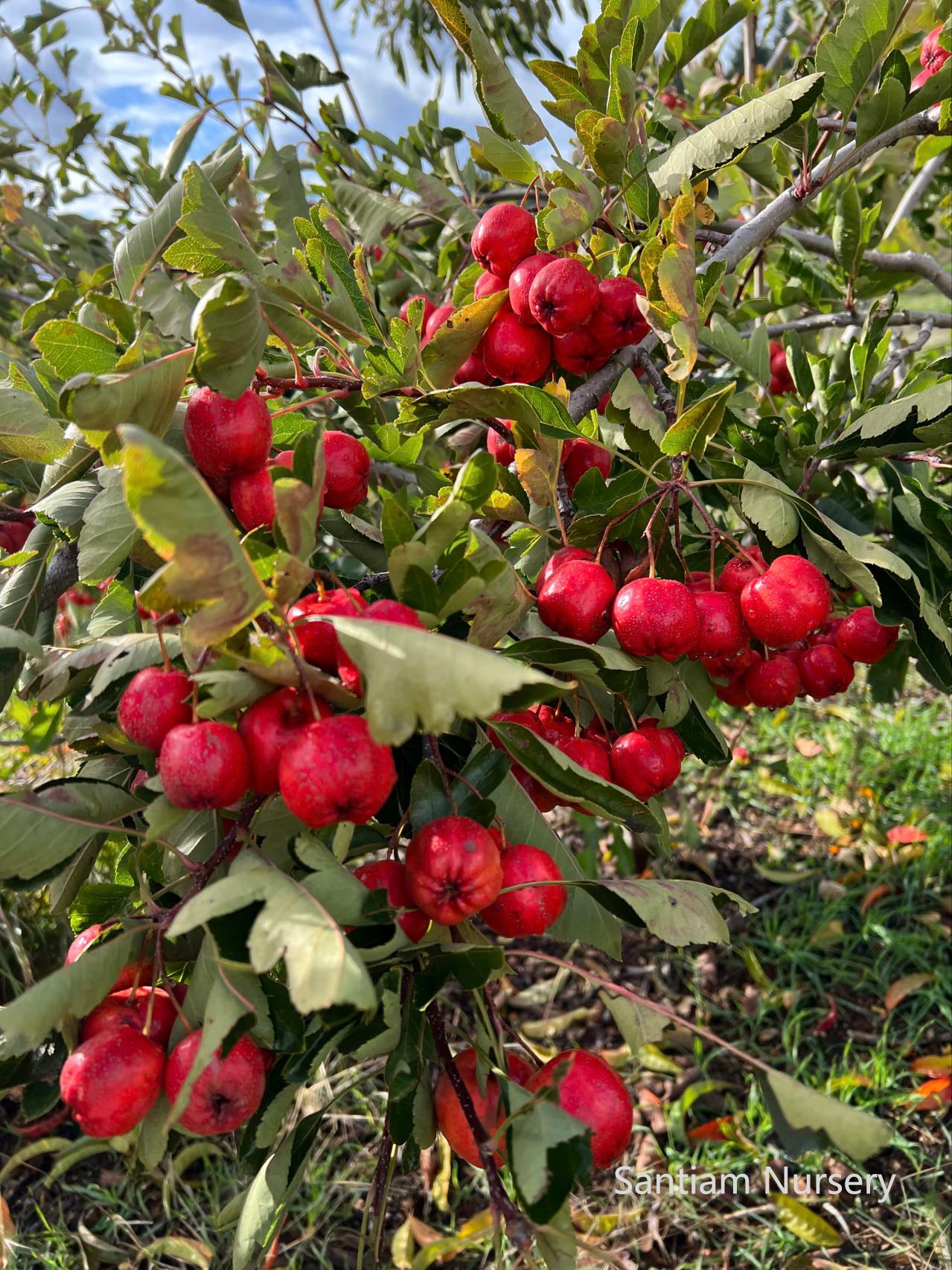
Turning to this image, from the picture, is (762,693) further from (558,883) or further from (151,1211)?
(151,1211)

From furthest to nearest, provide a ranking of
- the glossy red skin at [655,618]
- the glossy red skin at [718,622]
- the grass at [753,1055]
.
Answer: the grass at [753,1055], the glossy red skin at [718,622], the glossy red skin at [655,618]

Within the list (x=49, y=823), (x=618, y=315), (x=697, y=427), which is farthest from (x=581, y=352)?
(x=49, y=823)

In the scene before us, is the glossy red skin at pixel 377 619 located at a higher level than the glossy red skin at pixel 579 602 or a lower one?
higher

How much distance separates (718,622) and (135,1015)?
28.6 inches

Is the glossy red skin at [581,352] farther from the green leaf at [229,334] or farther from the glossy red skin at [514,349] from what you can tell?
the green leaf at [229,334]

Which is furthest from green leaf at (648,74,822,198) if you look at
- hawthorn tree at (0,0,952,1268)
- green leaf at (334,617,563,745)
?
green leaf at (334,617,563,745)

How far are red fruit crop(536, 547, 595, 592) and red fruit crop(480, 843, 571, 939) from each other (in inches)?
12.2

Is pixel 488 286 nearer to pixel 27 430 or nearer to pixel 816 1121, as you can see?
pixel 27 430

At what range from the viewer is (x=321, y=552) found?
1737mm

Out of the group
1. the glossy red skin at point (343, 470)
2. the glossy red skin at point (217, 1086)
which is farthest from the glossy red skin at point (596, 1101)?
the glossy red skin at point (343, 470)

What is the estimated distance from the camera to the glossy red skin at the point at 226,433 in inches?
33.7

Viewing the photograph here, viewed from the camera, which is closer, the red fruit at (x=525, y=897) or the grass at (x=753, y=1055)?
the red fruit at (x=525, y=897)

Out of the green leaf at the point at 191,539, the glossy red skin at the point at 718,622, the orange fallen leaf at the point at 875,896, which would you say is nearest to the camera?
the green leaf at the point at 191,539

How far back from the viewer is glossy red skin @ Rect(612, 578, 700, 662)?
942 millimetres
